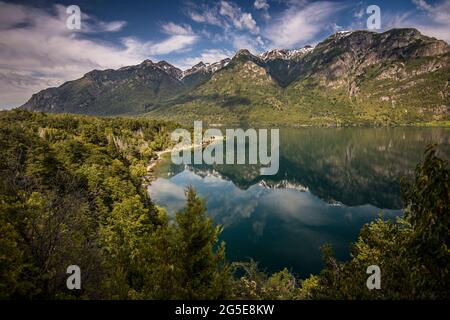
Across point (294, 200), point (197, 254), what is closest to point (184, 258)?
point (197, 254)

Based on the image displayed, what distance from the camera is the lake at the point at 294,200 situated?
62938mm

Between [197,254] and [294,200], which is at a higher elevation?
[197,254]

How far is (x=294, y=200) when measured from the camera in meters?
103

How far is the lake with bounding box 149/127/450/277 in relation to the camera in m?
62.9

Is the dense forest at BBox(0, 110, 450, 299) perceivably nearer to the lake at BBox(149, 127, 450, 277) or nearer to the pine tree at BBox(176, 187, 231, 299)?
the pine tree at BBox(176, 187, 231, 299)

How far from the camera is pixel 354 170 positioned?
152 meters

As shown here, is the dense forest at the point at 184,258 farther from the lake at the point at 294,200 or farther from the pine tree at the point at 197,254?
the lake at the point at 294,200

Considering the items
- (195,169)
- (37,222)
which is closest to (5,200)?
(37,222)

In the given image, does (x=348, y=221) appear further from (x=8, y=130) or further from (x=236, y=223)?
(x=8, y=130)

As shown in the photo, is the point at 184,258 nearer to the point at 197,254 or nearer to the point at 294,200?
the point at 197,254
